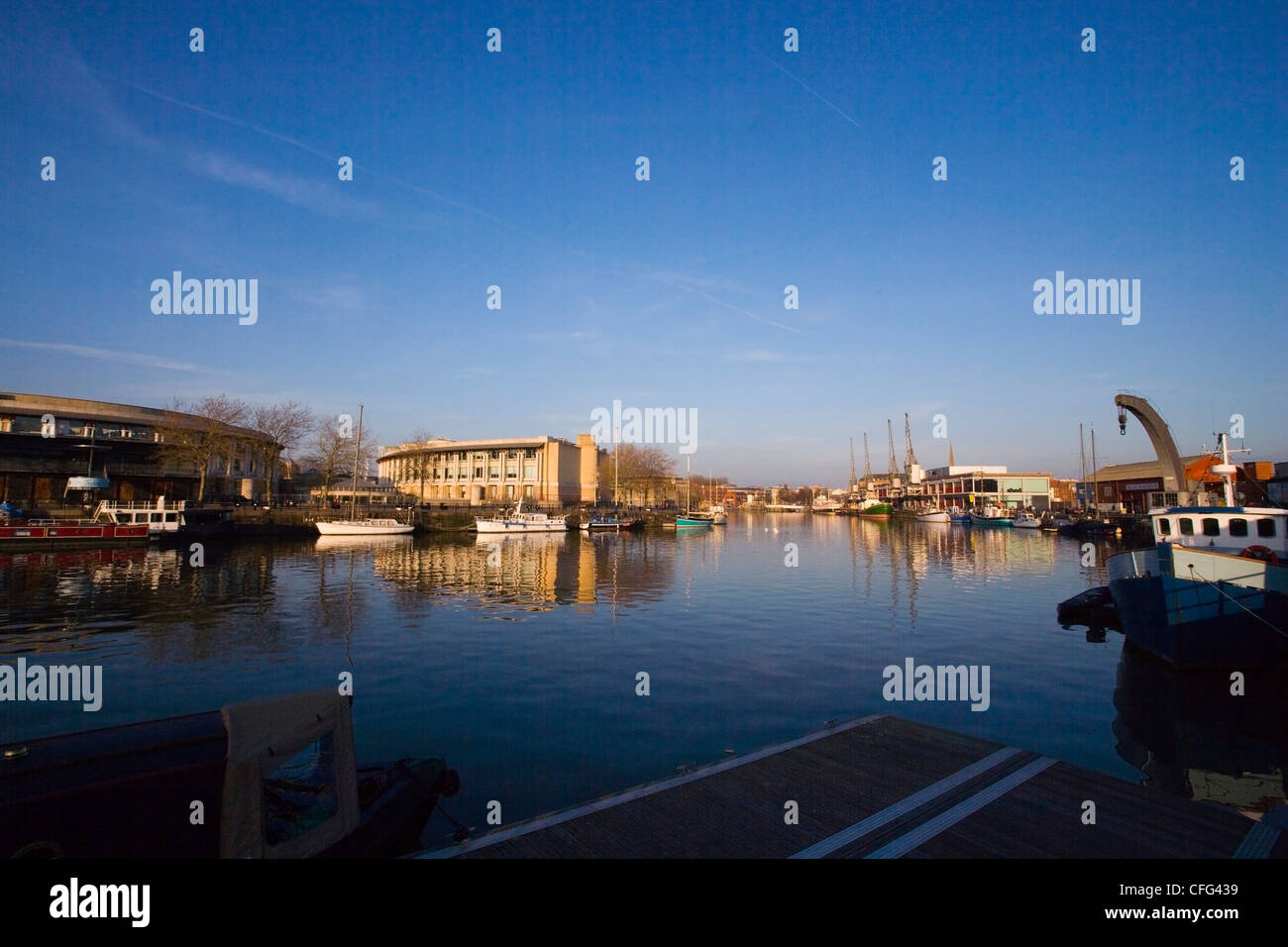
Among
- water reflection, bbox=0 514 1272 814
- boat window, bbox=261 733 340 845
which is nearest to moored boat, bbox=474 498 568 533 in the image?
water reflection, bbox=0 514 1272 814

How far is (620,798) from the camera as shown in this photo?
8.91 meters

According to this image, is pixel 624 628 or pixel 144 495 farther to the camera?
pixel 144 495

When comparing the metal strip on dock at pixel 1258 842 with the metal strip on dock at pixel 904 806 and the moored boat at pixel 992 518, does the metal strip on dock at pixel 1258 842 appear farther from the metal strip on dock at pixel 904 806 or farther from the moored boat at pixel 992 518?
the moored boat at pixel 992 518

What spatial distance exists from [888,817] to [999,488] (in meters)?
173

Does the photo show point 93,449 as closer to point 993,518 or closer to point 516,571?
point 516,571

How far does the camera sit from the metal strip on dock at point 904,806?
24.8 ft

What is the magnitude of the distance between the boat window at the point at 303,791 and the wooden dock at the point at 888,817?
1.82 m

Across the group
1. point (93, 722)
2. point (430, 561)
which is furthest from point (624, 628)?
point (430, 561)

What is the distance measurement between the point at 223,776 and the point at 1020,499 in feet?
582

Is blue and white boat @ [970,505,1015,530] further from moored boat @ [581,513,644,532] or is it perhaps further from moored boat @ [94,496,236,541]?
moored boat @ [94,496,236,541]
